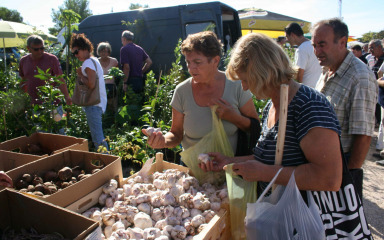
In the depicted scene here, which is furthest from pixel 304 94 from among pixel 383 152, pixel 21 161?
pixel 383 152

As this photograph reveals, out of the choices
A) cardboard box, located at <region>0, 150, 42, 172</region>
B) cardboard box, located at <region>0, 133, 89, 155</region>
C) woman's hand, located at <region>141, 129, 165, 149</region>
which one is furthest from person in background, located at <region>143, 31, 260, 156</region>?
cardboard box, located at <region>0, 150, 42, 172</region>

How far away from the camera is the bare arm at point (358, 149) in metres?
1.86

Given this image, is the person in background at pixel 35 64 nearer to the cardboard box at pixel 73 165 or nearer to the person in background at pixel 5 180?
the cardboard box at pixel 73 165

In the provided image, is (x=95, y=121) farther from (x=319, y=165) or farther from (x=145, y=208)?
(x=319, y=165)

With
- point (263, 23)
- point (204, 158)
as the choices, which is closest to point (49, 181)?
point (204, 158)

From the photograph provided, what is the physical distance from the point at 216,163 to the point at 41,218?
103 cm

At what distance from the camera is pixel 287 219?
122 cm

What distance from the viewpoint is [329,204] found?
132 cm

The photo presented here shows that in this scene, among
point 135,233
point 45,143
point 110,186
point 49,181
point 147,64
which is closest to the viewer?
point 135,233

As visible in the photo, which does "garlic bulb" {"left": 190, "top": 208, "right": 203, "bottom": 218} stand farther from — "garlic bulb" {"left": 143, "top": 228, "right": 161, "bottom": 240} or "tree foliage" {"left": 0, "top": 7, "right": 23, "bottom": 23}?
"tree foliage" {"left": 0, "top": 7, "right": 23, "bottom": 23}

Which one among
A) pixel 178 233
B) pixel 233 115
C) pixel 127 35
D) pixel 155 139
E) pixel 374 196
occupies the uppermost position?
pixel 127 35

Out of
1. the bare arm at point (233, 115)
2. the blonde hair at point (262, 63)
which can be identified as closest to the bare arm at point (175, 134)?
the bare arm at point (233, 115)

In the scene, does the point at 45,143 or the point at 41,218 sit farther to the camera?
the point at 45,143

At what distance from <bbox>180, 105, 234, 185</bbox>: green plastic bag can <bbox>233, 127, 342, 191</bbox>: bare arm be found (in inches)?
27.4
